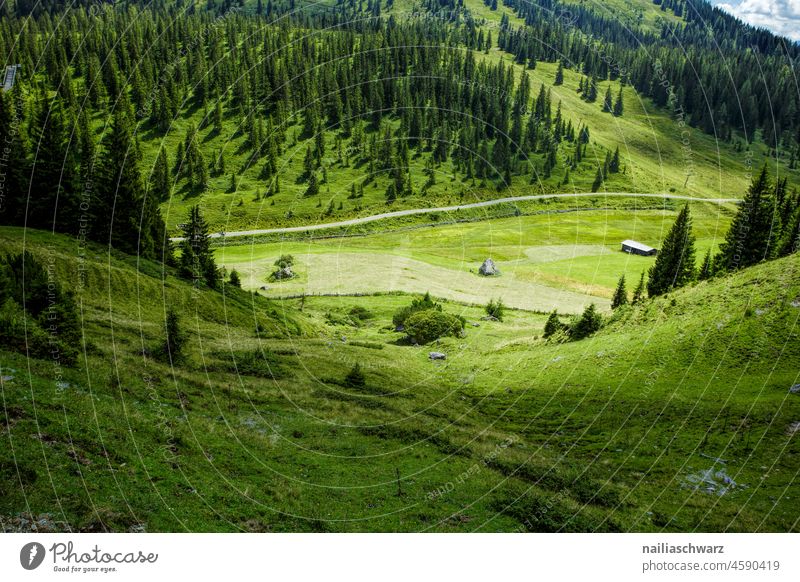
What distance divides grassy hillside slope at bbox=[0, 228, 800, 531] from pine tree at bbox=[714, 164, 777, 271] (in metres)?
12.1

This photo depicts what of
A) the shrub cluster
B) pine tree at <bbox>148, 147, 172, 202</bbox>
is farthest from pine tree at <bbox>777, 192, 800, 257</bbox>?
pine tree at <bbox>148, 147, 172, 202</bbox>

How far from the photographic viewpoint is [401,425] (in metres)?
34.5

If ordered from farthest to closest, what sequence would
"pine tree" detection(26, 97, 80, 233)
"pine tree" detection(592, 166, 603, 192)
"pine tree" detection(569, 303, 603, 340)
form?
"pine tree" detection(592, 166, 603, 192)
"pine tree" detection(569, 303, 603, 340)
"pine tree" detection(26, 97, 80, 233)

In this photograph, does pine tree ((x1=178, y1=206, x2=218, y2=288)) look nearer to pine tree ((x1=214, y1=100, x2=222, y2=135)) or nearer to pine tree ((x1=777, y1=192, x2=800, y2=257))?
pine tree ((x1=777, y1=192, x2=800, y2=257))

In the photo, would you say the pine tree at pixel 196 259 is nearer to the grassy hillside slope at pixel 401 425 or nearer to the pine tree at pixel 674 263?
the grassy hillside slope at pixel 401 425

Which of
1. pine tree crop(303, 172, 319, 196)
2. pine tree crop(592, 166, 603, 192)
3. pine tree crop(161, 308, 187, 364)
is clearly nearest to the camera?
pine tree crop(161, 308, 187, 364)

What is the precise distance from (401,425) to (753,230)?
4519 centimetres

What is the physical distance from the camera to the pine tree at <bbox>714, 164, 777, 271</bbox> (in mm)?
57219

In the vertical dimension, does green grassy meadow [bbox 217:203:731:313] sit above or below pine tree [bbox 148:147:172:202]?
above

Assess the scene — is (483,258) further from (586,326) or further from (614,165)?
(614,165)

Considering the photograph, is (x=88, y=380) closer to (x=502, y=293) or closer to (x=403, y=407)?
(x=403, y=407)

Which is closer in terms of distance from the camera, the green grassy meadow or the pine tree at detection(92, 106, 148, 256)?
the pine tree at detection(92, 106, 148, 256)

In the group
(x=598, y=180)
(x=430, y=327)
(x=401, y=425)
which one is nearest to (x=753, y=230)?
(x=430, y=327)

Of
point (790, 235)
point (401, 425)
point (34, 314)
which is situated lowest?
point (401, 425)
